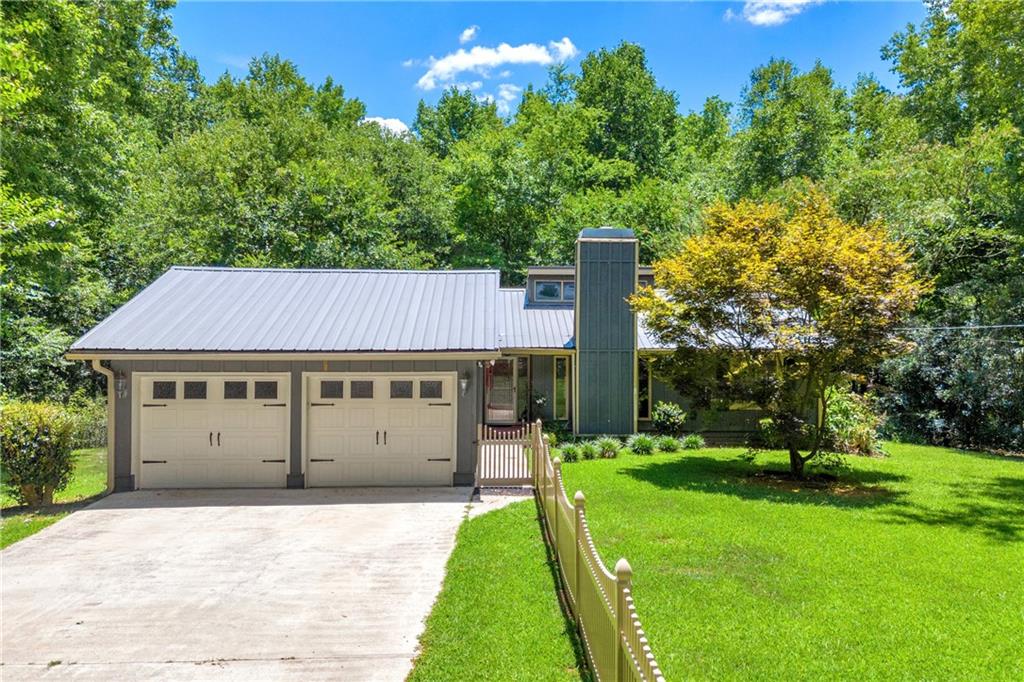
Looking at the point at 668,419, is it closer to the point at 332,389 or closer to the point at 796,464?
the point at 796,464

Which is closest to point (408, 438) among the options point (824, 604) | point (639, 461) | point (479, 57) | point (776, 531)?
point (639, 461)

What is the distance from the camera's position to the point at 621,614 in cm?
350

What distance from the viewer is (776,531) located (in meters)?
8.66

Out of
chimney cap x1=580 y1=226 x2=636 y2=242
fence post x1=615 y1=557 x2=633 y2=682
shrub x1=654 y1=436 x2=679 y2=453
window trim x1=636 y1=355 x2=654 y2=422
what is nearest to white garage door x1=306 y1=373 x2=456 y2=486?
Result: shrub x1=654 y1=436 x2=679 y2=453

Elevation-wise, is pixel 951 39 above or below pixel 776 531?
above

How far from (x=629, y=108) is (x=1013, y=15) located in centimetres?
2497

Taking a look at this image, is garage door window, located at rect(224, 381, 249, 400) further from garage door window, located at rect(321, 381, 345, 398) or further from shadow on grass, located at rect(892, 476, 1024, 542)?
shadow on grass, located at rect(892, 476, 1024, 542)

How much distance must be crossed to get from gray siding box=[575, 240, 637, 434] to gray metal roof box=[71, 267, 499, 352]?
2.87 m

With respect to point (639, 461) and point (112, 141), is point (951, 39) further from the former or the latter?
point (112, 141)

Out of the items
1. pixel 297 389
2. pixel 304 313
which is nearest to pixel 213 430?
pixel 297 389

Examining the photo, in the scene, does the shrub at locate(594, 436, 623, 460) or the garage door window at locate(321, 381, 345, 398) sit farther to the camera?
the shrub at locate(594, 436, 623, 460)

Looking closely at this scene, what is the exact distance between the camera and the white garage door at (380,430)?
12.2 metres

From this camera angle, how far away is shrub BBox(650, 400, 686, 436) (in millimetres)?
17266

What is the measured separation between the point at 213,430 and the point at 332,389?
2.41 metres
